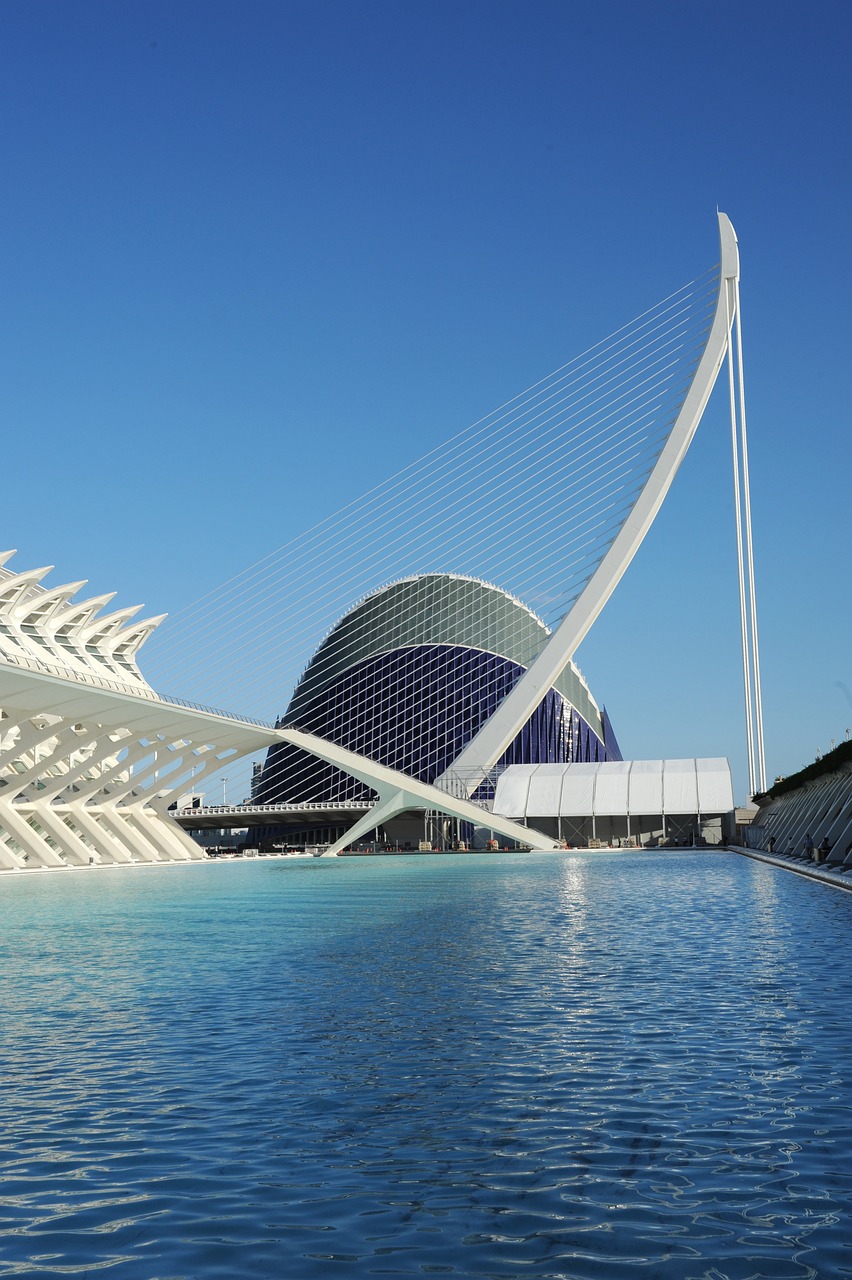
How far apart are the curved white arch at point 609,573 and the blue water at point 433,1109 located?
34618 mm

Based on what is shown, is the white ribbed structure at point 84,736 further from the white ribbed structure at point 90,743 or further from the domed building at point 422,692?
the domed building at point 422,692


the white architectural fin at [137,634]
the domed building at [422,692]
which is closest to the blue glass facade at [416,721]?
the domed building at [422,692]

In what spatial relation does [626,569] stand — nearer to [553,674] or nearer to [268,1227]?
[553,674]

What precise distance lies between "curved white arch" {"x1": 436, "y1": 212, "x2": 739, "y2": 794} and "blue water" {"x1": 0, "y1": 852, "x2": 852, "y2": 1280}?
114 ft

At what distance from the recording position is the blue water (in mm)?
3812

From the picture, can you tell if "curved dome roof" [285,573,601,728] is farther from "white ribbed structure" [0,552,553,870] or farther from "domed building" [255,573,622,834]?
"white ribbed structure" [0,552,553,870]

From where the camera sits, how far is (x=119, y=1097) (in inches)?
230

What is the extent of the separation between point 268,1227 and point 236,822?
65.4 metres

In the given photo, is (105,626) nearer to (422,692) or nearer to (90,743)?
(90,743)

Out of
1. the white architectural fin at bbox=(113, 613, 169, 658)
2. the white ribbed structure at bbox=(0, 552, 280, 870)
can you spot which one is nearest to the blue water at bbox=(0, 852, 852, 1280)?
the white ribbed structure at bbox=(0, 552, 280, 870)

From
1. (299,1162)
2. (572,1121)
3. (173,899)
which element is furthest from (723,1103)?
(173,899)

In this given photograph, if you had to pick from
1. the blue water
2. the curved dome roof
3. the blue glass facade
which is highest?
the curved dome roof

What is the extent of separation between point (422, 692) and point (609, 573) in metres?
27.7

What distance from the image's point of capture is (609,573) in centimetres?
4641
